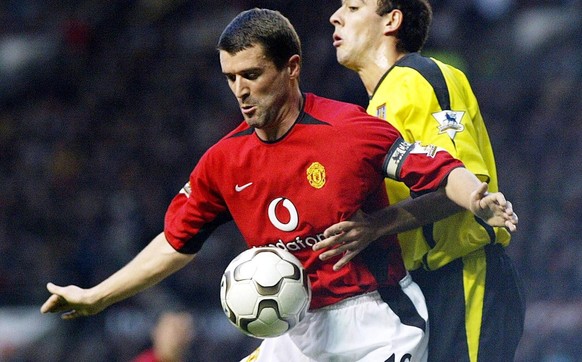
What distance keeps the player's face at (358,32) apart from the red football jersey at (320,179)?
0.72 meters

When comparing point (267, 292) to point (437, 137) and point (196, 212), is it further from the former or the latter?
point (437, 137)

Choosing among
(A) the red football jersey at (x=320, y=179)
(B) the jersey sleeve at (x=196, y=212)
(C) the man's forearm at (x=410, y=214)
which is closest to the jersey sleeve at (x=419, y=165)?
(A) the red football jersey at (x=320, y=179)

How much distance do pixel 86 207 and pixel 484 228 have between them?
25.6 ft

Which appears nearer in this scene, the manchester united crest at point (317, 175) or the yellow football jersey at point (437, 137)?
the manchester united crest at point (317, 175)

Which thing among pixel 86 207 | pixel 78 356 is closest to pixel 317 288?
pixel 78 356

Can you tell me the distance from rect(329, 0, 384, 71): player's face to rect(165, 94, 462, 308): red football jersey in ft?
2.36

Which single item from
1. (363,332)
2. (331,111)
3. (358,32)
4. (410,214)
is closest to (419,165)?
(410,214)

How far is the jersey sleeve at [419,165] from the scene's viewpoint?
3.82 meters

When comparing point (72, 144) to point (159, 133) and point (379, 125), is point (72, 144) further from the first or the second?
point (379, 125)

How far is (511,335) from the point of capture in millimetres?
4473

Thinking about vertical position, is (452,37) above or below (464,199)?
above

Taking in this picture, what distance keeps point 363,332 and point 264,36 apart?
113 cm

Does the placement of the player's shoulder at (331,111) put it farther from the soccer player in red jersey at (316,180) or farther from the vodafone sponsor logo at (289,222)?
the vodafone sponsor logo at (289,222)

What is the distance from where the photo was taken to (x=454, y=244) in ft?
14.1
